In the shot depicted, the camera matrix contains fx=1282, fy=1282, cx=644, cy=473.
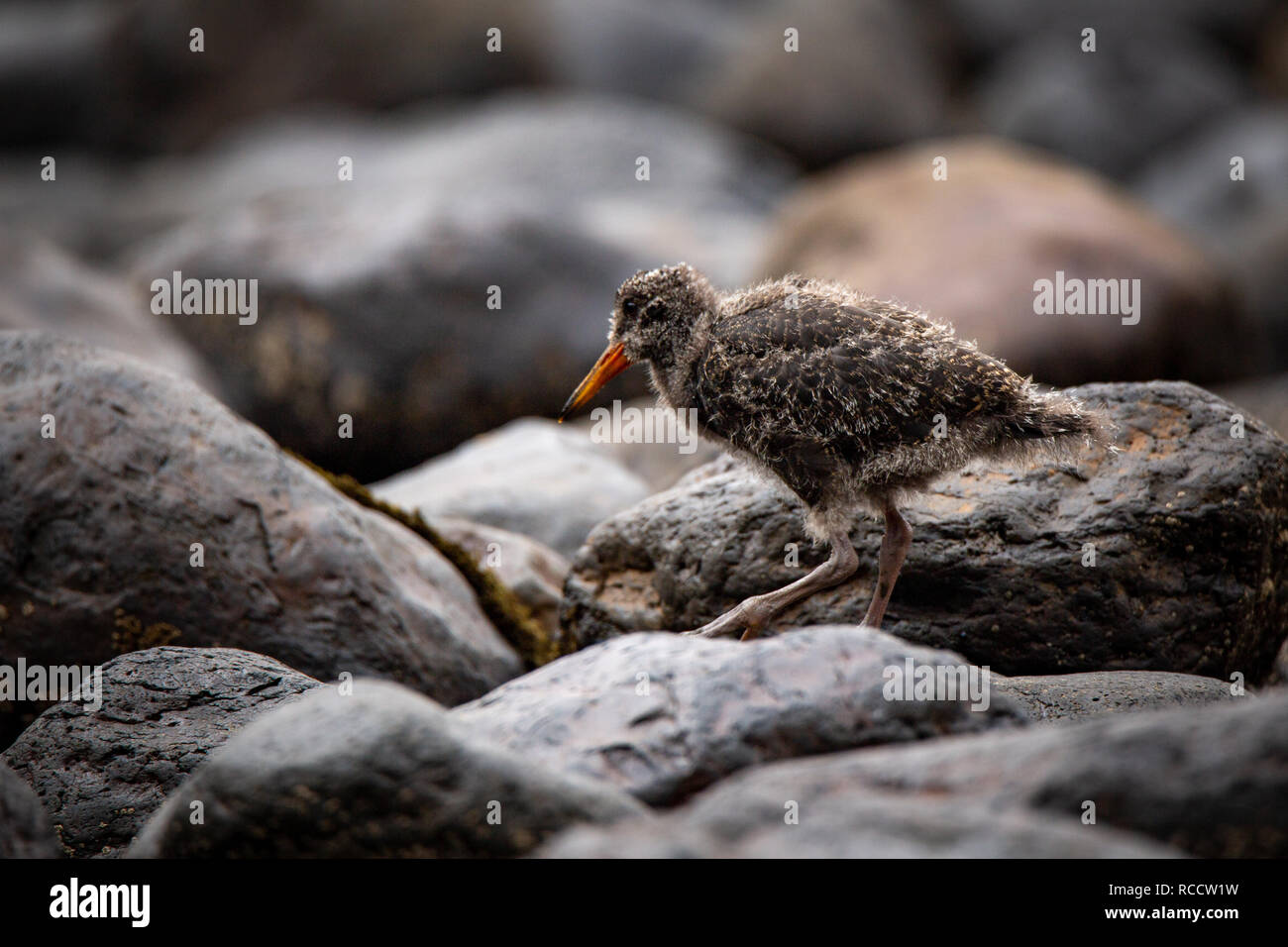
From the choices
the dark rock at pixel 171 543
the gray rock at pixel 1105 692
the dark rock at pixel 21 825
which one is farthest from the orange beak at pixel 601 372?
the dark rock at pixel 21 825

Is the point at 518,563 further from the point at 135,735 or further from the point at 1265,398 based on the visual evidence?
the point at 1265,398

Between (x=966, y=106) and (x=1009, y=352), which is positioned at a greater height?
(x=966, y=106)

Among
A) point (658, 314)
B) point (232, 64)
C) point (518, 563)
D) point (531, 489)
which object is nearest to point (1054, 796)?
point (658, 314)

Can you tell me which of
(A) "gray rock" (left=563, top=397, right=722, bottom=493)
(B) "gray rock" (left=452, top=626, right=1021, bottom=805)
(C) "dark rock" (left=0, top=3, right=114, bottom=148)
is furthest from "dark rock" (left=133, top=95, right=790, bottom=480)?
(C) "dark rock" (left=0, top=3, right=114, bottom=148)

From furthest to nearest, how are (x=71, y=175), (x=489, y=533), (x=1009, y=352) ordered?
(x=71, y=175) → (x=1009, y=352) → (x=489, y=533)

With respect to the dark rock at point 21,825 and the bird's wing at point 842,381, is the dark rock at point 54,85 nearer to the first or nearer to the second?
the bird's wing at point 842,381
